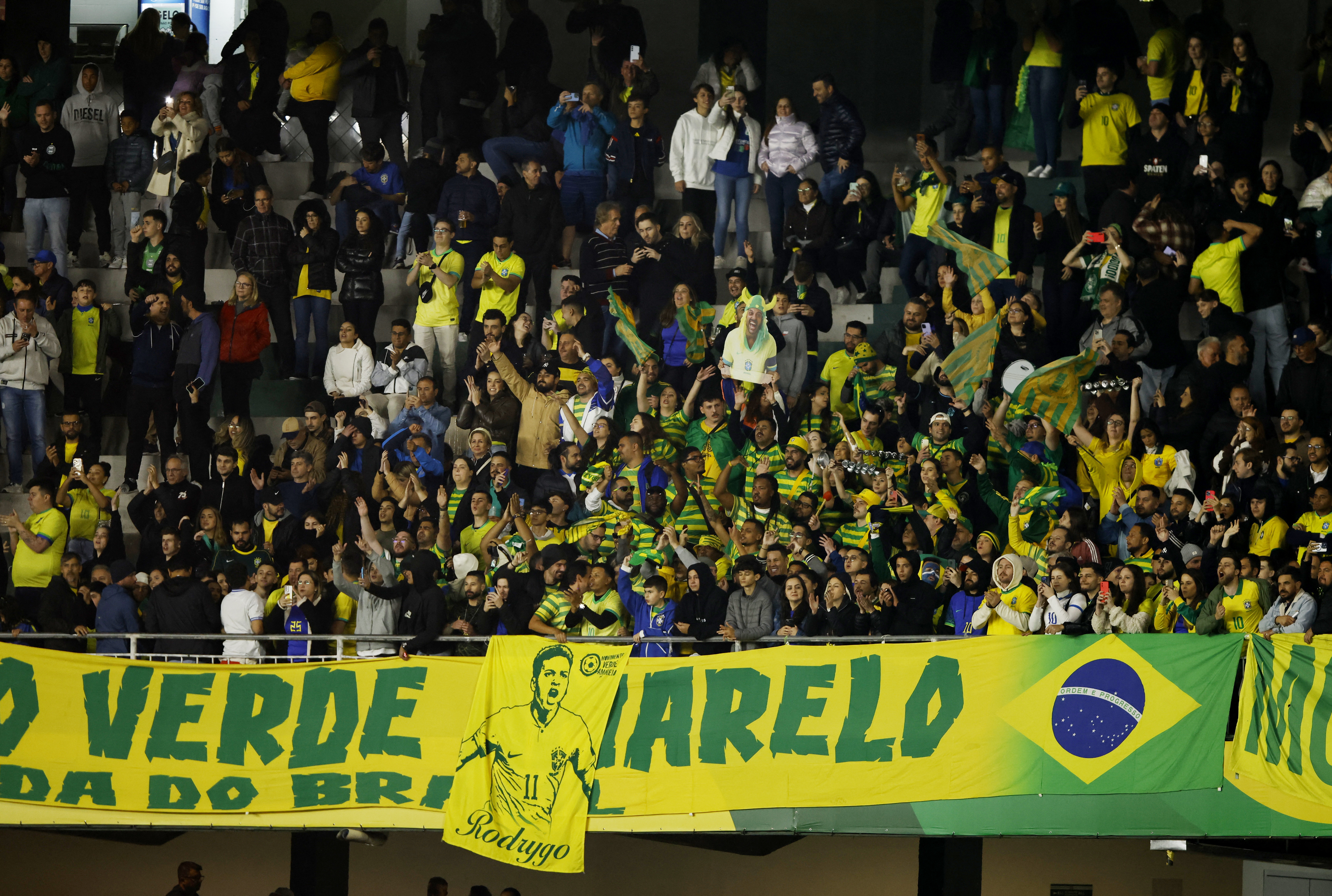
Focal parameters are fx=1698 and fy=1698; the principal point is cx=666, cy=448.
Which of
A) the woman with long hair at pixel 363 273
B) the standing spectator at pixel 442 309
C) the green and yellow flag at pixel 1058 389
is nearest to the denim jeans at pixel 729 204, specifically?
the standing spectator at pixel 442 309

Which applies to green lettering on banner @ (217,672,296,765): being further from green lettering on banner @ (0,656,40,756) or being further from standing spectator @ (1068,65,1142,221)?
standing spectator @ (1068,65,1142,221)

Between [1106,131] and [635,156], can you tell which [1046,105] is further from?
[635,156]

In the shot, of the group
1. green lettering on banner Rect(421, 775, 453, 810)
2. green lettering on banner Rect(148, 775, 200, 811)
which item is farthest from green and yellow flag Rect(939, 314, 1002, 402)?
green lettering on banner Rect(148, 775, 200, 811)

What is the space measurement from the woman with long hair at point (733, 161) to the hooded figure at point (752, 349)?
129cm

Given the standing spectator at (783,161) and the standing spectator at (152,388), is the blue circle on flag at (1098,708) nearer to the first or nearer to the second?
the standing spectator at (783,161)

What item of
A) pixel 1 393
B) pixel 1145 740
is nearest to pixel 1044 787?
pixel 1145 740

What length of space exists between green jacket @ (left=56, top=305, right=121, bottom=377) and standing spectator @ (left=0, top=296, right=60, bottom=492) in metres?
0.18

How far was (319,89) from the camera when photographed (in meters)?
14.9

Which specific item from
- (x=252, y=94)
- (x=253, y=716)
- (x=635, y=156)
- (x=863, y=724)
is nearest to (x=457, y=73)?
(x=635, y=156)

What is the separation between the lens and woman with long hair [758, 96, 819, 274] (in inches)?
535

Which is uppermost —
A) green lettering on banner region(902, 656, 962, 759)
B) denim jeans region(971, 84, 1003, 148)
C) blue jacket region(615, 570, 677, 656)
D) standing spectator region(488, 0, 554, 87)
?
standing spectator region(488, 0, 554, 87)

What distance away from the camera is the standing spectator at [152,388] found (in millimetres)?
13180

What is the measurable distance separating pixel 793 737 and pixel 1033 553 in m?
2.56

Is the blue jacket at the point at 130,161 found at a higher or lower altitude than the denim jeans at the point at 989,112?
lower
